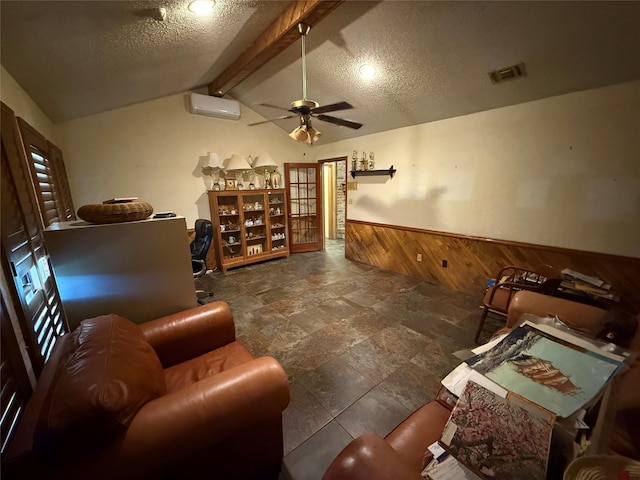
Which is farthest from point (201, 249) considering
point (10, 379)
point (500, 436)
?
point (500, 436)

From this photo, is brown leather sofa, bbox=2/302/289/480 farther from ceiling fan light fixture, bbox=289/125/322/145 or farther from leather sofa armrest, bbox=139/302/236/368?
ceiling fan light fixture, bbox=289/125/322/145

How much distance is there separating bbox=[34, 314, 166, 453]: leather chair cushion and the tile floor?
885 millimetres

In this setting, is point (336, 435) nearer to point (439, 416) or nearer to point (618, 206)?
point (439, 416)

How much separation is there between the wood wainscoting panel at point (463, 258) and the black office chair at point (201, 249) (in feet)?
8.38

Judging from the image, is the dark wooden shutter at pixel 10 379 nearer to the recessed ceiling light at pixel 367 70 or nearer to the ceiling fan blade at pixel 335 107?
the ceiling fan blade at pixel 335 107

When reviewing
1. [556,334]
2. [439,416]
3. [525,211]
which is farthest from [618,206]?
[439,416]

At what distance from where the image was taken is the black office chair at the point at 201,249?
3177 mm

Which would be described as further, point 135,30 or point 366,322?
point 366,322

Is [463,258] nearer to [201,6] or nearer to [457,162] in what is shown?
[457,162]

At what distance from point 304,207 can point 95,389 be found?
4748mm

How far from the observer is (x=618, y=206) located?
→ 2281 mm

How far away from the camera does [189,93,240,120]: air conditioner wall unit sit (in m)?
3.88

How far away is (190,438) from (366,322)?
2024 mm

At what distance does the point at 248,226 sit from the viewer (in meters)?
4.66
